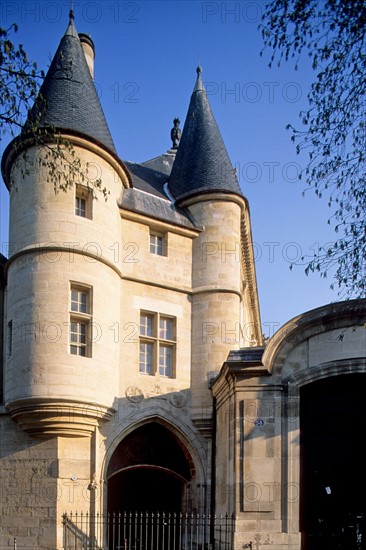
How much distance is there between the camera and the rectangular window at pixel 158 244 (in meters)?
19.1

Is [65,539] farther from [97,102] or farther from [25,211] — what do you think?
[97,102]

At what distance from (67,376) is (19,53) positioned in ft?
29.3

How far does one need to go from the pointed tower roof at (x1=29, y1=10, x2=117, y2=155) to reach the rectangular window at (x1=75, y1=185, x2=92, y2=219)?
1239 mm

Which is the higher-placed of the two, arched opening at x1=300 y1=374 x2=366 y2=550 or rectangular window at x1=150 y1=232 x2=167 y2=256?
rectangular window at x1=150 y1=232 x2=167 y2=256

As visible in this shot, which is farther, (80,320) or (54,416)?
(80,320)

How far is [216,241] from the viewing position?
63.7ft

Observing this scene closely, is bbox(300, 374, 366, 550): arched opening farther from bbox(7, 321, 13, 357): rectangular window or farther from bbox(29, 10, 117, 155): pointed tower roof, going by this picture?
bbox(29, 10, 117, 155): pointed tower roof

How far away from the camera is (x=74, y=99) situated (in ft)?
59.4

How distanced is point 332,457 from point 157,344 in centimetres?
517

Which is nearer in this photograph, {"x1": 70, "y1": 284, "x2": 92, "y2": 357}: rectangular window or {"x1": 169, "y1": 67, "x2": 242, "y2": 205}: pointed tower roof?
{"x1": 70, "y1": 284, "x2": 92, "y2": 357}: rectangular window

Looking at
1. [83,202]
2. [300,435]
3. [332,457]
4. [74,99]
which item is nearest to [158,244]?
[83,202]

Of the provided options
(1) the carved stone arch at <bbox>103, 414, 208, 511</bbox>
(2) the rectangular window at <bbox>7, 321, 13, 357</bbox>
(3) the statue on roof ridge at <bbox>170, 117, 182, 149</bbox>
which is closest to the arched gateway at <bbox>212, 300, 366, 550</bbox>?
(1) the carved stone arch at <bbox>103, 414, 208, 511</bbox>

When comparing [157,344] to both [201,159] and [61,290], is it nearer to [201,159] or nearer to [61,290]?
[61,290]

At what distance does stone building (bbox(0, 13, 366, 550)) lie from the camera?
14906mm
